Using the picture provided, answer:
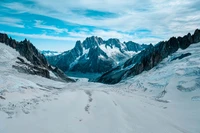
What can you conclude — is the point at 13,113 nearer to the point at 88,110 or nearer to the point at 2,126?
the point at 2,126

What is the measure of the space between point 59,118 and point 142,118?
8.71 meters

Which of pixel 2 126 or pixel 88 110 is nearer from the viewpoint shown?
pixel 2 126

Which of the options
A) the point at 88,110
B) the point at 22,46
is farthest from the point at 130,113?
the point at 22,46

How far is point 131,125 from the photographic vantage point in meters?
19.1

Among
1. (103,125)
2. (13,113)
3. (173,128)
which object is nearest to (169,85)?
(173,128)

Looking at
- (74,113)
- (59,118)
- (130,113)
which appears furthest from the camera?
(130,113)

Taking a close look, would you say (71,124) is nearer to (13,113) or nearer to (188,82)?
(13,113)

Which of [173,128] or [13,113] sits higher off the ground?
[13,113]

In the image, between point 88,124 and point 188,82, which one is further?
point 188,82

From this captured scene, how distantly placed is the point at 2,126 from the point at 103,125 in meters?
8.22

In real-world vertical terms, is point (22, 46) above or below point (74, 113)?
above

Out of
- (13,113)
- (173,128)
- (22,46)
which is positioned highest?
(22,46)

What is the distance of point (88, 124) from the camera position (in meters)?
18.6

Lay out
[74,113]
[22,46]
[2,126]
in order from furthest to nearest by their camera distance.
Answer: [22,46]
[74,113]
[2,126]
